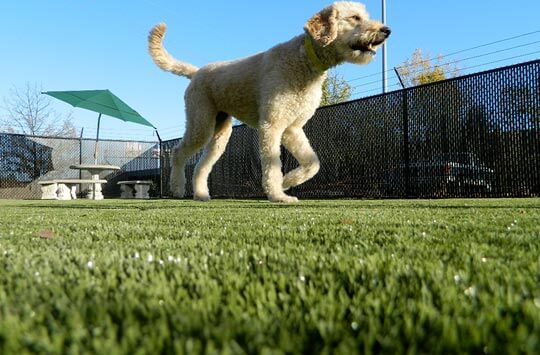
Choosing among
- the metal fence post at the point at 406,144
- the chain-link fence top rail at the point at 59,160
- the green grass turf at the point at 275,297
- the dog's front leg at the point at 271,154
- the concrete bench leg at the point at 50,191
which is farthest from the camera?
the chain-link fence top rail at the point at 59,160

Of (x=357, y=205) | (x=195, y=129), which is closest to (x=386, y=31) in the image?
(x=357, y=205)

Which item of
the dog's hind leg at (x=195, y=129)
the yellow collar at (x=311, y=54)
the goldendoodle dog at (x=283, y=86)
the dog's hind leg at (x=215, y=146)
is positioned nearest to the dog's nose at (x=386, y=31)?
the goldendoodle dog at (x=283, y=86)

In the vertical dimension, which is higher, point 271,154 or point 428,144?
point 428,144

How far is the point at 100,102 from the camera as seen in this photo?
40.7ft

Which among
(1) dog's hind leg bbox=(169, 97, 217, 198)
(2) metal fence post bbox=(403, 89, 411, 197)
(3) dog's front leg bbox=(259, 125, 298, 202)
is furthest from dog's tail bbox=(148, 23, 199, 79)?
(2) metal fence post bbox=(403, 89, 411, 197)

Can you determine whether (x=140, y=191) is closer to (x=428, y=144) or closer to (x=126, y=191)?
(x=126, y=191)

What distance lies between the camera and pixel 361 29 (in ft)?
15.2

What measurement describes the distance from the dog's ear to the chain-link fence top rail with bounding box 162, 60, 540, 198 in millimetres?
4093

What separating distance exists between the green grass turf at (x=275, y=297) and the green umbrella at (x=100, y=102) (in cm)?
1139

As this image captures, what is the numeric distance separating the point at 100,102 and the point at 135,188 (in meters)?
2.91

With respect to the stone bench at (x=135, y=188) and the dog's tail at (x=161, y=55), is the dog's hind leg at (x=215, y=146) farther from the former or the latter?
the stone bench at (x=135, y=188)

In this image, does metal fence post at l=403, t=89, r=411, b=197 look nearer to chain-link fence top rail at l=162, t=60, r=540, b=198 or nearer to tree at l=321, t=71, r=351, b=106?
chain-link fence top rail at l=162, t=60, r=540, b=198

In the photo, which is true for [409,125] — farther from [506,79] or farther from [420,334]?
[420,334]

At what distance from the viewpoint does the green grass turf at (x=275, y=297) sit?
620 mm
